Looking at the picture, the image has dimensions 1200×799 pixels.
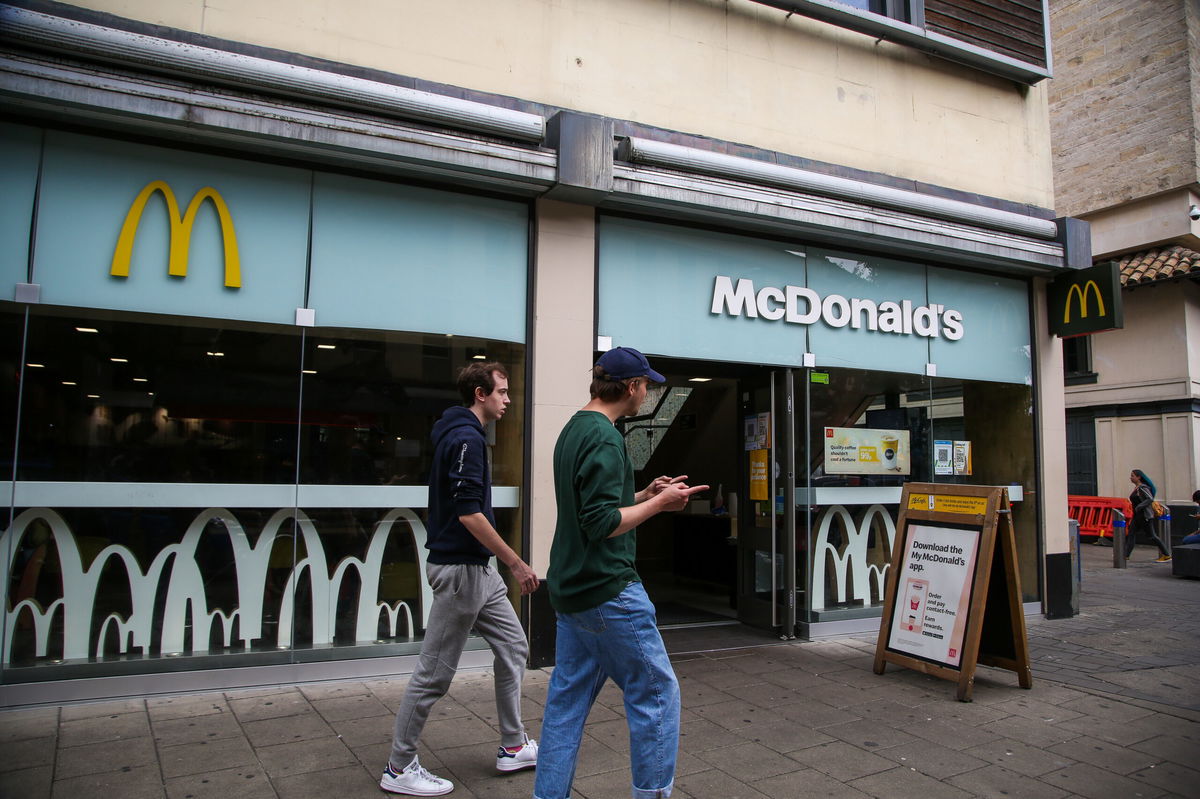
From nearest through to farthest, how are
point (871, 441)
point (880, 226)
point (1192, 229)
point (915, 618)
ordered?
point (915, 618), point (880, 226), point (871, 441), point (1192, 229)

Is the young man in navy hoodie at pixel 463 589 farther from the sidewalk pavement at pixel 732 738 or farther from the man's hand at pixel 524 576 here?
the sidewalk pavement at pixel 732 738

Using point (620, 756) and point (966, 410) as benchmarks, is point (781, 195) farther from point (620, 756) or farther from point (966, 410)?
point (620, 756)

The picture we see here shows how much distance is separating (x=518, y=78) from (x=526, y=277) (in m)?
1.52

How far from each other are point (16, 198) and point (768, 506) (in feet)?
19.9

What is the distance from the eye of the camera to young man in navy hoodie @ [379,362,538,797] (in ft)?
11.6

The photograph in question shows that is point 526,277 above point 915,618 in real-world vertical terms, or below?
above

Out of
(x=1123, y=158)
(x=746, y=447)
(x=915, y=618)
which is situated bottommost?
(x=915, y=618)

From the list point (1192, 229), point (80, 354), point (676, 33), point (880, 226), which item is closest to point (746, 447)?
point (880, 226)

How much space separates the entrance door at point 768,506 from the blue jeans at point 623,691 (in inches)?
175

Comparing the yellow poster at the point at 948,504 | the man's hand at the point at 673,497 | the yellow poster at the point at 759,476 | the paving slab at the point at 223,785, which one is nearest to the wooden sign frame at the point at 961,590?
the yellow poster at the point at 948,504

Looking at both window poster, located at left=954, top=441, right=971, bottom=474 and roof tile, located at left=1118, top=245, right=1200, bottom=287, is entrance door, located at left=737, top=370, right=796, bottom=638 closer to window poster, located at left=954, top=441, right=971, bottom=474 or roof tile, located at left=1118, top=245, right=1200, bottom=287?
window poster, located at left=954, top=441, right=971, bottom=474

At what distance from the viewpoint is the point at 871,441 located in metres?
7.59

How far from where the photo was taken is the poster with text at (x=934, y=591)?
5.36 metres

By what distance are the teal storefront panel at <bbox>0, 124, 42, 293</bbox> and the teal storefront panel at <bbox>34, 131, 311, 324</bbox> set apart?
0.07m
